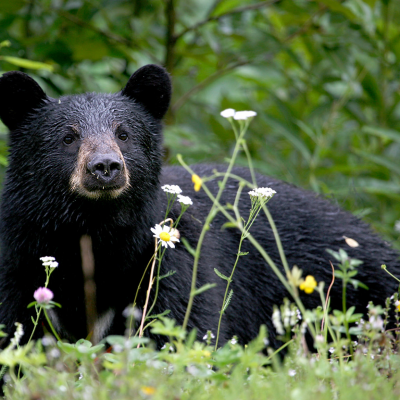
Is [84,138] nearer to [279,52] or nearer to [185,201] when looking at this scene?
[185,201]

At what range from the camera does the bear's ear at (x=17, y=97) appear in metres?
4.01

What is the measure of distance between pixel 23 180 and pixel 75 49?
309cm

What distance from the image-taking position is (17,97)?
4.07 meters

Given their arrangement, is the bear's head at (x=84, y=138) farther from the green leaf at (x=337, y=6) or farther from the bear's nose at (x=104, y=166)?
the green leaf at (x=337, y=6)

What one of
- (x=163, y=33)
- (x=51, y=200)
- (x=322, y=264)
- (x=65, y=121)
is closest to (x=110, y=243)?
(x=51, y=200)

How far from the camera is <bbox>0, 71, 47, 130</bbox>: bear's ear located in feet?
13.1

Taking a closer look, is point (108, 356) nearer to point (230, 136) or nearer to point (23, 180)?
point (23, 180)

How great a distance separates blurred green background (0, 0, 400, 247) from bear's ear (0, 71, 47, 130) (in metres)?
2.18

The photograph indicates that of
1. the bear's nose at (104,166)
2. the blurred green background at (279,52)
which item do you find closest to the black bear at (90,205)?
the bear's nose at (104,166)

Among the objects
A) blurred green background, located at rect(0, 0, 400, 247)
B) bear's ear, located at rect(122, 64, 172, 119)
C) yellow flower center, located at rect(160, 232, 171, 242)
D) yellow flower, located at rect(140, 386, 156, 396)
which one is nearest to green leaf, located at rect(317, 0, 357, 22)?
blurred green background, located at rect(0, 0, 400, 247)

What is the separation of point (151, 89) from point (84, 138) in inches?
29.4

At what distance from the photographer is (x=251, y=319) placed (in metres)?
4.82

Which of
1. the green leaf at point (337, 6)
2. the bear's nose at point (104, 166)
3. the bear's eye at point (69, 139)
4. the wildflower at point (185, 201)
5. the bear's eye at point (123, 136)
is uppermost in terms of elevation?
the green leaf at point (337, 6)

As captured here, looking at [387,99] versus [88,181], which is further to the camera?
[387,99]
